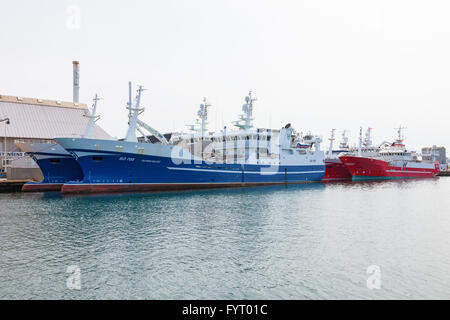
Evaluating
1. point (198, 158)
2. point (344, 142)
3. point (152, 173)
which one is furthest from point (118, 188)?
point (344, 142)

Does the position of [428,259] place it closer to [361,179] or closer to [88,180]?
[88,180]

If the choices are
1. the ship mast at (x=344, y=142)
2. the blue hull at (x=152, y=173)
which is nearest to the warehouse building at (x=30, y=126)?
the blue hull at (x=152, y=173)

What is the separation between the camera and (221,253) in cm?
1102

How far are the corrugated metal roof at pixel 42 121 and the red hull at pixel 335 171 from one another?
3885cm

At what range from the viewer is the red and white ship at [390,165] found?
5422 cm

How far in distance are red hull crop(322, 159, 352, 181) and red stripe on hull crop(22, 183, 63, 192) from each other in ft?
139

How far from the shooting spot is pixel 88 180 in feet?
92.3

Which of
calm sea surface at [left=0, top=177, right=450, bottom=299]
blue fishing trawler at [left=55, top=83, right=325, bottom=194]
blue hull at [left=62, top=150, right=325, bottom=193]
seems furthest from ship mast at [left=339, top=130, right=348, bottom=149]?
calm sea surface at [left=0, top=177, right=450, bottom=299]

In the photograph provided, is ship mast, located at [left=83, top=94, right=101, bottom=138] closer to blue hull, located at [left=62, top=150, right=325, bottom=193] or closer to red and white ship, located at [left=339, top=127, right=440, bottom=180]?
blue hull, located at [left=62, top=150, right=325, bottom=193]

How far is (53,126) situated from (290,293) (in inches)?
1822

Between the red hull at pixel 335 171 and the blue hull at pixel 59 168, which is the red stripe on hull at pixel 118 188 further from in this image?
the red hull at pixel 335 171

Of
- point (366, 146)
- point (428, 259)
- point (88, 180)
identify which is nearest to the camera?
point (428, 259)

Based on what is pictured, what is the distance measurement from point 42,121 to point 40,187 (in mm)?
16766
